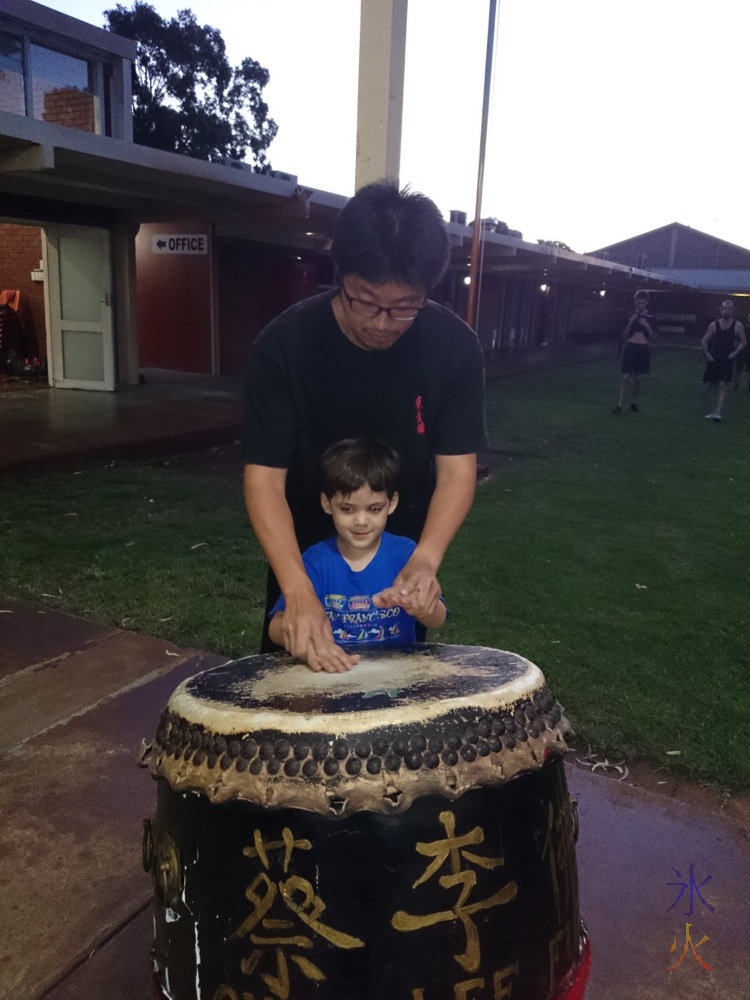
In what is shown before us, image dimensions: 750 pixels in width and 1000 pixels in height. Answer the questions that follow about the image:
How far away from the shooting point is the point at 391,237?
A: 1778 millimetres

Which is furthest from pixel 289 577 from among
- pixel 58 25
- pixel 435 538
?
pixel 58 25

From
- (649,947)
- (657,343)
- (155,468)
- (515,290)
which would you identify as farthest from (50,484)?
(657,343)

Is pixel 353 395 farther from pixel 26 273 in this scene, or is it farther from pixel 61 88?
pixel 61 88

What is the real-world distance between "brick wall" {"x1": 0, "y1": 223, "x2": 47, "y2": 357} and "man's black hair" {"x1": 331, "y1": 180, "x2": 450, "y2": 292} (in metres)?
13.0

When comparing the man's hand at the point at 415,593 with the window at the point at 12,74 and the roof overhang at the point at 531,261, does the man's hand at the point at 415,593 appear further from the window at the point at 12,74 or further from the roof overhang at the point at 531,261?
the window at the point at 12,74

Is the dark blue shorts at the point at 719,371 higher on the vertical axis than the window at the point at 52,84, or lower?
lower

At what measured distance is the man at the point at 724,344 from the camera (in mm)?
10906

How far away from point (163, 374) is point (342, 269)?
522 inches

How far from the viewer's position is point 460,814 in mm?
1318

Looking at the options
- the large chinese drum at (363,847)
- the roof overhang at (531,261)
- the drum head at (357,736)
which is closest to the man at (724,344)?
the roof overhang at (531,261)

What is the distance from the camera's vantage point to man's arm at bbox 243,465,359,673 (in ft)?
5.46

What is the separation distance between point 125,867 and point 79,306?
427 inches

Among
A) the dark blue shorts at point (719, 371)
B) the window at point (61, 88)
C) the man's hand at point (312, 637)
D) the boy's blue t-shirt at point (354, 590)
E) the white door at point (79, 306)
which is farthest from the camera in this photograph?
the window at point (61, 88)

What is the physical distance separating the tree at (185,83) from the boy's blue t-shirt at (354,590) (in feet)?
123
